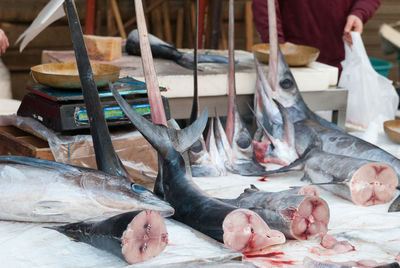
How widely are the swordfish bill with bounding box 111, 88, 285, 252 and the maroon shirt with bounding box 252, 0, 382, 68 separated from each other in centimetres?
266

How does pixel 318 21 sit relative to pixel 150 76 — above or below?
above

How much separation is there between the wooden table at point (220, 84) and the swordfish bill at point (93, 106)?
952 mm

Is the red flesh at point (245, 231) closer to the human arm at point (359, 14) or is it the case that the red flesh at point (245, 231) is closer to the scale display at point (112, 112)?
the scale display at point (112, 112)

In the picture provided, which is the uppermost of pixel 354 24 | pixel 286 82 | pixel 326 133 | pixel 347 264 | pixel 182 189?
pixel 354 24

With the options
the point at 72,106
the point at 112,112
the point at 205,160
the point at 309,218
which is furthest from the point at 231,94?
the point at 309,218

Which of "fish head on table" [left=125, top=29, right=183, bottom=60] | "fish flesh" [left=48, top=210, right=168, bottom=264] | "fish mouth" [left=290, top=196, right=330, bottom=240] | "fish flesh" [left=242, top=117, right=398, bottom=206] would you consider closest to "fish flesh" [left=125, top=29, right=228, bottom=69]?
"fish head on table" [left=125, top=29, right=183, bottom=60]

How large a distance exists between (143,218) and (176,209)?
0.31m

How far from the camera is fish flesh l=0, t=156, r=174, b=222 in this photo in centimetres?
168

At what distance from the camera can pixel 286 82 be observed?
2697 mm

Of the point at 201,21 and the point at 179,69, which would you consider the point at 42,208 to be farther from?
the point at 201,21

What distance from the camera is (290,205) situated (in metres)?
1.68

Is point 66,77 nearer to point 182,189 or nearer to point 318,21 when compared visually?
point 182,189

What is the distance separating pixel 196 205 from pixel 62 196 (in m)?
0.41

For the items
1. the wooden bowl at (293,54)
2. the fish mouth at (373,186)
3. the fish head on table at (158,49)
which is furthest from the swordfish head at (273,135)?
the fish head on table at (158,49)
